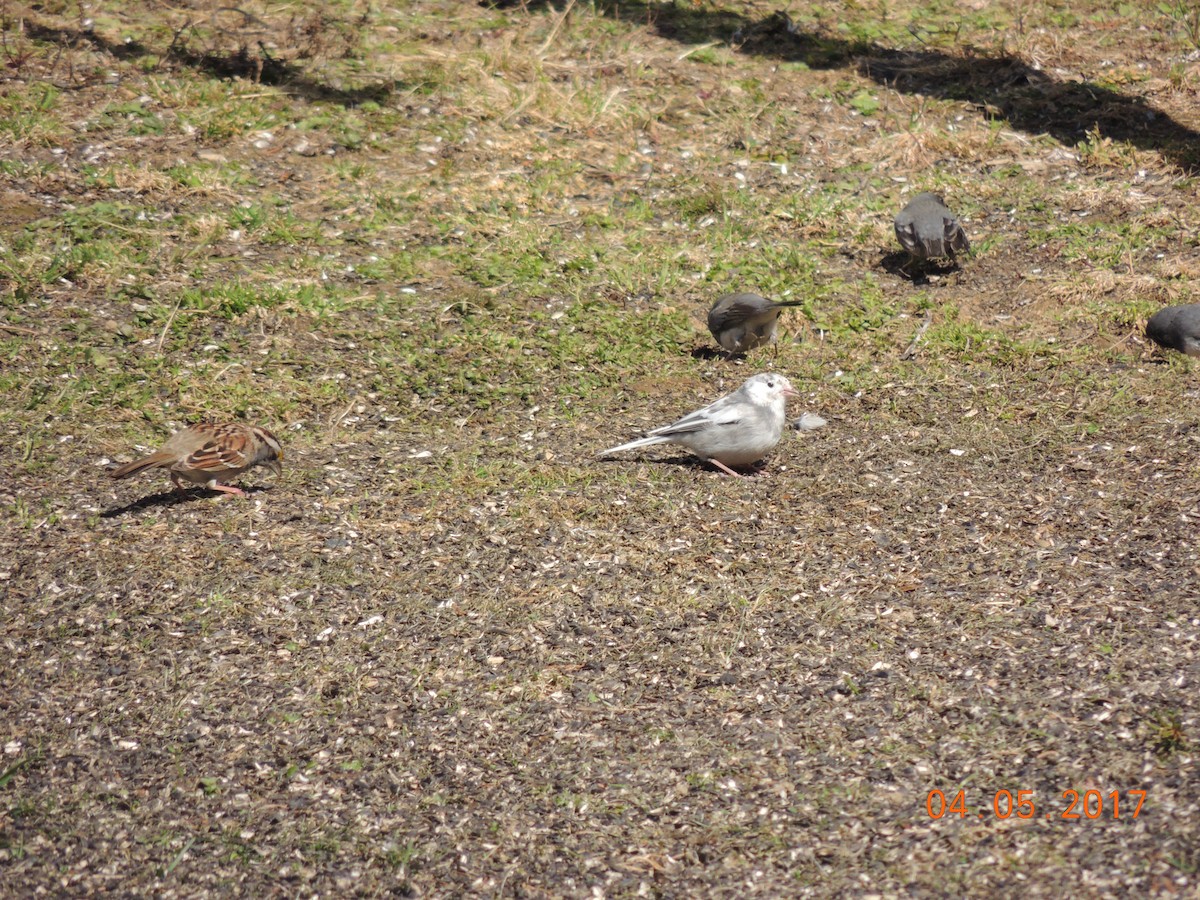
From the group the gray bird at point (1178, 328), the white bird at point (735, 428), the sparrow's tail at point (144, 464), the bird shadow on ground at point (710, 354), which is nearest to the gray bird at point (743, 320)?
the bird shadow on ground at point (710, 354)

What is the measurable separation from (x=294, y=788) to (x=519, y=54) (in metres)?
8.17

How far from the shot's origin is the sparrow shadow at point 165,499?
562 centimetres

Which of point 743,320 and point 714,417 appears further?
point 743,320

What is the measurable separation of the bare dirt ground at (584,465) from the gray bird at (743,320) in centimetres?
16

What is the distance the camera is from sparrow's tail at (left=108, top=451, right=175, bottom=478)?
5500 mm

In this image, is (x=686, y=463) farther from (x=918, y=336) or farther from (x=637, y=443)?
(x=918, y=336)

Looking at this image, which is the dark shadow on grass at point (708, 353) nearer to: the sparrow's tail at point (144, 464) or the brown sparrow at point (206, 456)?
the brown sparrow at point (206, 456)

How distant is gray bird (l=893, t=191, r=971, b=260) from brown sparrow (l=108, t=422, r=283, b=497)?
4.48 metres

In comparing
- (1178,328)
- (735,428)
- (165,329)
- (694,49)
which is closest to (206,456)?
(165,329)

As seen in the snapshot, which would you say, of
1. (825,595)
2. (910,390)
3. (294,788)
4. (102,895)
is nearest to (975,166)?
(910,390)

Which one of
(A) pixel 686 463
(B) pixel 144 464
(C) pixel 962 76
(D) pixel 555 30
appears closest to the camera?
(B) pixel 144 464

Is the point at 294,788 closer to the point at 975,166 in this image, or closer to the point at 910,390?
the point at 910,390

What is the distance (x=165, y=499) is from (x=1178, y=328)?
5708 mm

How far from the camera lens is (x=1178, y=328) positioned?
22.2 ft
